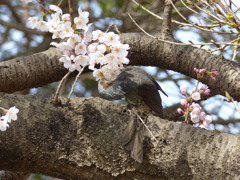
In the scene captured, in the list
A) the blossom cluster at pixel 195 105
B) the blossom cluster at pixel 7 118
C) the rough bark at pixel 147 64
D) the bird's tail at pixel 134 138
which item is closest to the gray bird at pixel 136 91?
the bird's tail at pixel 134 138

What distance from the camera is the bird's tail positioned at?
2102mm

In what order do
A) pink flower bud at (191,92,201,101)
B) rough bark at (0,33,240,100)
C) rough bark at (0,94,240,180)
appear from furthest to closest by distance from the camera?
rough bark at (0,33,240,100), pink flower bud at (191,92,201,101), rough bark at (0,94,240,180)

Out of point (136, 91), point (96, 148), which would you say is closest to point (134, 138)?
point (96, 148)

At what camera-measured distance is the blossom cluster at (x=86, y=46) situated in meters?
2.11

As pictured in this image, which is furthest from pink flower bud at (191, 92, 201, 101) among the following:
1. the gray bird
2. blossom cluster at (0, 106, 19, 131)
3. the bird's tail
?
blossom cluster at (0, 106, 19, 131)

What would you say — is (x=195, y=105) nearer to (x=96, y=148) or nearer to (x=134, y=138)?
(x=134, y=138)

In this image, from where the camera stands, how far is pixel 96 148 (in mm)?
2137

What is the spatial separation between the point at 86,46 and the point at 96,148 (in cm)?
49

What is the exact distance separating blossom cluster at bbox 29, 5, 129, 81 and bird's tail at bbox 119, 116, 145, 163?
0.27 meters

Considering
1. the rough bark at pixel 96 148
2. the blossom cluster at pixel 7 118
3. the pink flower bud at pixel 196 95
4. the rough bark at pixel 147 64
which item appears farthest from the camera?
the rough bark at pixel 147 64

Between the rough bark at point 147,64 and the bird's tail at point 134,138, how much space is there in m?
0.63

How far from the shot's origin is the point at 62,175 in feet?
7.11

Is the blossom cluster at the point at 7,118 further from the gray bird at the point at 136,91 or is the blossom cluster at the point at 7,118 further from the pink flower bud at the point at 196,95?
the pink flower bud at the point at 196,95

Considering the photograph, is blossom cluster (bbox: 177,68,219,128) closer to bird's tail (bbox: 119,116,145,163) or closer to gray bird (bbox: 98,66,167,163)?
gray bird (bbox: 98,66,167,163)
